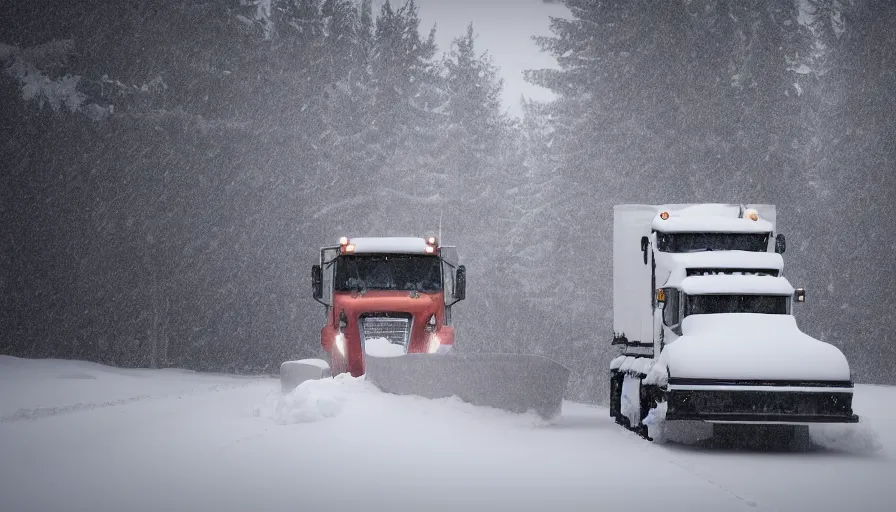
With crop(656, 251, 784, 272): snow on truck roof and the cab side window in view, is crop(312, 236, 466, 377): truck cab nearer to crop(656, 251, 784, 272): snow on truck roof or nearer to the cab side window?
the cab side window

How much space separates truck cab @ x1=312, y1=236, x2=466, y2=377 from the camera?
20.3 m

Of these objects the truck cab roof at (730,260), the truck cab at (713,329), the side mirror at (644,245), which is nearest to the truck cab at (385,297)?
the truck cab at (713,329)

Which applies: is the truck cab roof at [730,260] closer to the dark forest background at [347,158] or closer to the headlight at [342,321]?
the headlight at [342,321]

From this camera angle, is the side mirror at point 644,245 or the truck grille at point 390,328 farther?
the truck grille at point 390,328

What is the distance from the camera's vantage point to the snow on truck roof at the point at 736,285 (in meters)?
15.8

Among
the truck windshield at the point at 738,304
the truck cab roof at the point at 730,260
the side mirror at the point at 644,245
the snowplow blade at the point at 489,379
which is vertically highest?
the side mirror at the point at 644,245

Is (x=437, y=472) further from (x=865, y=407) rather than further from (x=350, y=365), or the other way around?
(x=865, y=407)

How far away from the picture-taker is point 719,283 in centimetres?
1598

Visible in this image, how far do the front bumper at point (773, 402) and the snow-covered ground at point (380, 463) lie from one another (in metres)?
0.48

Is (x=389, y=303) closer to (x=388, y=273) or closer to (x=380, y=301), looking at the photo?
(x=380, y=301)

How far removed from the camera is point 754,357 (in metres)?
14.3

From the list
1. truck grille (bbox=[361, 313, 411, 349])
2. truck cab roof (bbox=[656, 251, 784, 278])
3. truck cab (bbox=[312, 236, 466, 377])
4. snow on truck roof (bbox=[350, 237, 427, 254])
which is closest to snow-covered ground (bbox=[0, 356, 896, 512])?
truck cab (bbox=[312, 236, 466, 377])

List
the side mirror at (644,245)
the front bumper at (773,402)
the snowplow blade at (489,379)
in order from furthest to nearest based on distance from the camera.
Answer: the side mirror at (644,245) < the snowplow blade at (489,379) < the front bumper at (773,402)

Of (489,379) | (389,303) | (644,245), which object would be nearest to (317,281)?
(389,303)
